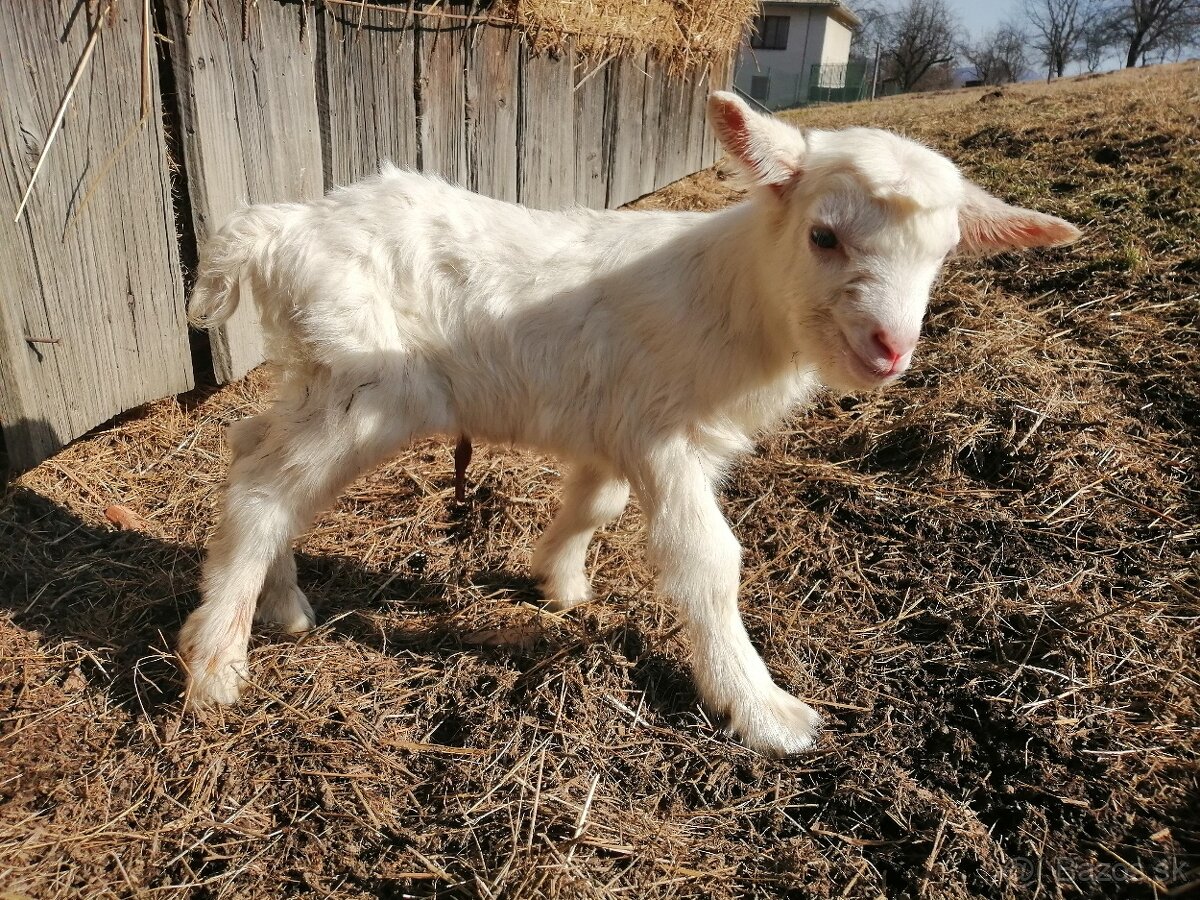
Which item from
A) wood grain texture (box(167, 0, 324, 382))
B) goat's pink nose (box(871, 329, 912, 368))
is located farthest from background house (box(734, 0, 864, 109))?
goat's pink nose (box(871, 329, 912, 368))

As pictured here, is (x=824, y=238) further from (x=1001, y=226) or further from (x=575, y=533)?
(x=575, y=533)

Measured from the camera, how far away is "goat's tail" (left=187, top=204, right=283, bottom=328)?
10.5 ft

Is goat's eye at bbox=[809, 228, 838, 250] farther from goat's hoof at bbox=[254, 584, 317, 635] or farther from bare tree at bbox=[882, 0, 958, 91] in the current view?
bare tree at bbox=[882, 0, 958, 91]

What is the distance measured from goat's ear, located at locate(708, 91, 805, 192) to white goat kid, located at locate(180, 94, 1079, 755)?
0.01 metres

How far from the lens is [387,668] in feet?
11.3

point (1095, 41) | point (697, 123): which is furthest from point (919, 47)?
point (697, 123)

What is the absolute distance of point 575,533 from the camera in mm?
3916

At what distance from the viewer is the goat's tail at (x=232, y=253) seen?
10.5ft

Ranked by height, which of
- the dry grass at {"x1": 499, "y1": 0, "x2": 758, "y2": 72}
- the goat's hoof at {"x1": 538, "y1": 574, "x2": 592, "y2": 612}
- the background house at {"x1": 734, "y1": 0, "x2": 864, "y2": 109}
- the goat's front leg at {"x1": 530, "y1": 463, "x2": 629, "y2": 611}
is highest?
the background house at {"x1": 734, "y1": 0, "x2": 864, "y2": 109}

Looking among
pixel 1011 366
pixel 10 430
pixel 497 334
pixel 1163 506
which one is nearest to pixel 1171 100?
pixel 1011 366

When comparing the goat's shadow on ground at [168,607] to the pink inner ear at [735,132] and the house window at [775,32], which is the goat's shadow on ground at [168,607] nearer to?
the pink inner ear at [735,132]

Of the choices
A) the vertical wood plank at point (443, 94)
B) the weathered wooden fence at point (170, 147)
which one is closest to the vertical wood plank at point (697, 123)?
the weathered wooden fence at point (170, 147)

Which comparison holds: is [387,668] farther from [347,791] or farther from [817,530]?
[817,530]

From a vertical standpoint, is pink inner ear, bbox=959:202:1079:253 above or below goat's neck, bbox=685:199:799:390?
above
